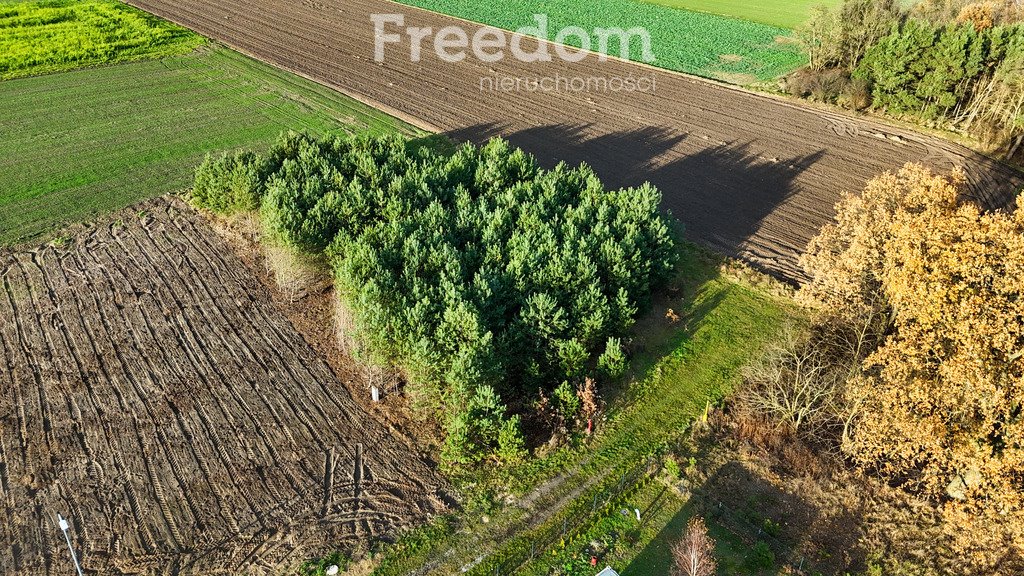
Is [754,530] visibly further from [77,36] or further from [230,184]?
[77,36]

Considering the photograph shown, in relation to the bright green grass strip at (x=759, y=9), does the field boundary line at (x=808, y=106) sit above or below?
below

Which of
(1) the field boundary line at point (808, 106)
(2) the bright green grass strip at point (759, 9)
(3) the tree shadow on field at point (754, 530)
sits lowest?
(3) the tree shadow on field at point (754, 530)

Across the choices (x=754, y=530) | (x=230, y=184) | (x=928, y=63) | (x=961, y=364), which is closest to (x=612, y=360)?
(x=754, y=530)

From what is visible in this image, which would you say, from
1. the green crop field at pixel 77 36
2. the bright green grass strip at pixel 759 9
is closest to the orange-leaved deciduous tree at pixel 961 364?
the green crop field at pixel 77 36

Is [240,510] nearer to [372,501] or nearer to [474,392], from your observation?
[372,501]

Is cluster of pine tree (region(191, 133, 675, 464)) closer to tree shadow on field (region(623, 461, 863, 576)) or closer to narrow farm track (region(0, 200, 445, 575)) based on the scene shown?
narrow farm track (region(0, 200, 445, 575))

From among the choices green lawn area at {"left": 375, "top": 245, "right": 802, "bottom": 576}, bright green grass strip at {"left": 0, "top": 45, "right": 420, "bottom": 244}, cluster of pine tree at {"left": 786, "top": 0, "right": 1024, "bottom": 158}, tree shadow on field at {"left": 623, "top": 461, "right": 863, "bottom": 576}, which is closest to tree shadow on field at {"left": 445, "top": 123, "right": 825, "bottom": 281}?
green lawn area at {"left": 375, "top": 245, "right": 802, "bottom": 576}

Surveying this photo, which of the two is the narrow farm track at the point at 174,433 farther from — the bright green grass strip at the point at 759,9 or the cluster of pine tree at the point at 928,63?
the bright green grass strip at the point at 759,9
